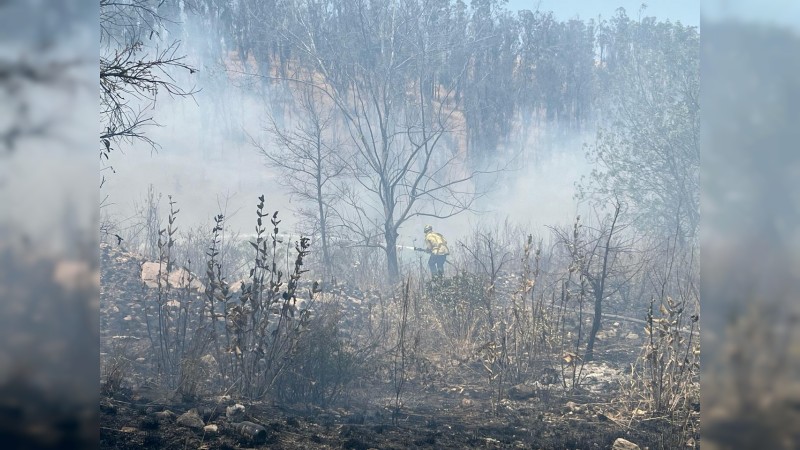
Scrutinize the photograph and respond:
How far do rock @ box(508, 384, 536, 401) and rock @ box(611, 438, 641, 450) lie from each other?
1.50 metres

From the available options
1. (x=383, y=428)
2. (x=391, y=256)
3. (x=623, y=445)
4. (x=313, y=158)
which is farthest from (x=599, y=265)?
(x=313, y=158)

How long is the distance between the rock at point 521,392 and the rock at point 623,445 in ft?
4.92

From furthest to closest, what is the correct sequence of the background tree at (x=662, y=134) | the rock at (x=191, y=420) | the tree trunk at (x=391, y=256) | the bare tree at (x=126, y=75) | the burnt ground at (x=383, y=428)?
the tree trunk at (x=391, y=256), the background tree at (x=662, y=134), the bare tree at (x=126, y=75), the rock at (x=191, y=420), the burnt ground at (x=383, y=428)

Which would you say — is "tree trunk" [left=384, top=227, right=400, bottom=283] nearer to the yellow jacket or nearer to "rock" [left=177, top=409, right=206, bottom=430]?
the yellow jacket

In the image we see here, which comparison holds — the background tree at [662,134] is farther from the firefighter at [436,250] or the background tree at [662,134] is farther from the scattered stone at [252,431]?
the scattered stone at [252,431]

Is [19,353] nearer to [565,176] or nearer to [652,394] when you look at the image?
[652,394]

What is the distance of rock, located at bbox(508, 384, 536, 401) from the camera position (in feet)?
19.4

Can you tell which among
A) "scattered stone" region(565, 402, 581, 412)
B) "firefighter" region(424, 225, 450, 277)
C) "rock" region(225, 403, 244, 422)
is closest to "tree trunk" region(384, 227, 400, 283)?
"firefighter" region(424, 225, 450, 277)

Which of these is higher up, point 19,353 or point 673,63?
point 673,63

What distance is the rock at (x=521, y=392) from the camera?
5898mm

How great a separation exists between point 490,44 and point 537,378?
12.5m

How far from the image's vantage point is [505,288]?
12.1 metres

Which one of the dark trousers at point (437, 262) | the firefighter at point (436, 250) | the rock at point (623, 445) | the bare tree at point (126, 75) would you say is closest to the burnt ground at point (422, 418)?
the rock at point (623, 445)

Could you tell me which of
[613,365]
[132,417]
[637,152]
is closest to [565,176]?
[637,152]
